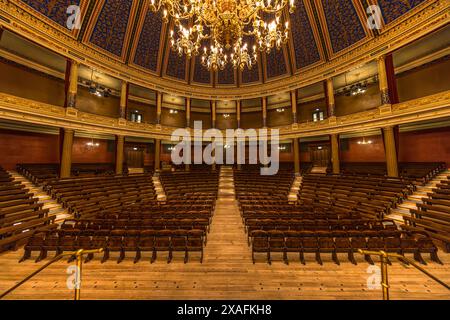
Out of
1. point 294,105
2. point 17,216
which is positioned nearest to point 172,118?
point 294,105

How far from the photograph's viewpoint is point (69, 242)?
15.4ft

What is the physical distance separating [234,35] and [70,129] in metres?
10.9

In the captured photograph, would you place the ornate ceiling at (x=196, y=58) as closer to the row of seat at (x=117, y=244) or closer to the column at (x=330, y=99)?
the column at (x=330, y=99)

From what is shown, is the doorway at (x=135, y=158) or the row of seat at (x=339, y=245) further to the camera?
the doorway at (x=135, y=158)

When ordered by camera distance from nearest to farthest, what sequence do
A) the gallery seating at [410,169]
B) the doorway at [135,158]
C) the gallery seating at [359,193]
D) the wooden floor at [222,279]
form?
the wooden floor at [222,279]
the gallery seating at [359,193]
the gallery seating at [410,169]
the doorway at [135,158]

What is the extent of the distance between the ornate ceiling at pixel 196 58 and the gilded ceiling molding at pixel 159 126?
179 inches

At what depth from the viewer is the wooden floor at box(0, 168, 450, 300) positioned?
332 centimetres

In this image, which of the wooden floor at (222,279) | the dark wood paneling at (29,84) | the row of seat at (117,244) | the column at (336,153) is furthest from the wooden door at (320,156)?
the dark wood paneling at (29,84)

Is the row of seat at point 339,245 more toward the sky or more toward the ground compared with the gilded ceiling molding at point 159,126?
more toward the ground

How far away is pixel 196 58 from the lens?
1772cm

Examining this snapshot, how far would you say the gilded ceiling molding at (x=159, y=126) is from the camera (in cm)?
880

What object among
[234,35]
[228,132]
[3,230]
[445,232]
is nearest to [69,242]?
[3,230]

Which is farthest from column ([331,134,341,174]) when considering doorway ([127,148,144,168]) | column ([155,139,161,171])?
doorway ([127,148,144,168])
